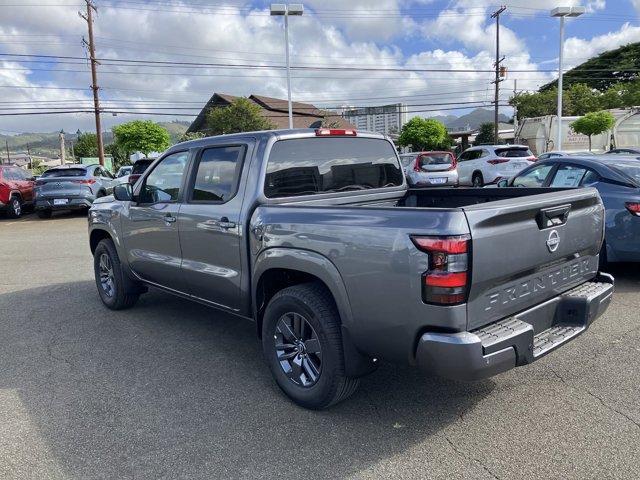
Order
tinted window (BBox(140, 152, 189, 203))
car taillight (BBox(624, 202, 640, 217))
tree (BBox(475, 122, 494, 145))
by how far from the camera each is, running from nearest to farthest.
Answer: tinted window (BBox(140, 152, 189, 203)), car taillight (BBox(624, 202, 640, 217)), tree (BBox(475, 122, 494, 145))

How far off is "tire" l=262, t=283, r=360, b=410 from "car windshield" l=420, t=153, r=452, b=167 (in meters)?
16.0

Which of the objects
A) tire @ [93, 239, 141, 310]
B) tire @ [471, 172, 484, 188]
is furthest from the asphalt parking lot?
tire @ [471, 172, 484, 188]

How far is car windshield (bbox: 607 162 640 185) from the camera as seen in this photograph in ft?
20.4

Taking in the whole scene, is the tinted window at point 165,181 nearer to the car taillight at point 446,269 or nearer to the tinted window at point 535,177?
the car taillight at point 446,269

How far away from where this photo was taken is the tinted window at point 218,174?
13.5 ft

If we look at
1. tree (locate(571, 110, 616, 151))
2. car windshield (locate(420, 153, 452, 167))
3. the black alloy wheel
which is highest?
tree (locate(571, 110, 616, 151))

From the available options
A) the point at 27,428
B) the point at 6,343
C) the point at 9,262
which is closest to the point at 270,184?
the point at 27,428

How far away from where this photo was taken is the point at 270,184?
3.97 meters

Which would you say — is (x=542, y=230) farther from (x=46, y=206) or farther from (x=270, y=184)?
(x=46, y=206)

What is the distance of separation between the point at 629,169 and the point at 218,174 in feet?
16.4

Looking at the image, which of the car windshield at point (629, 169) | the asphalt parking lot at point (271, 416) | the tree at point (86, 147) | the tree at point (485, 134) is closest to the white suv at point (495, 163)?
the car windshield at point (629, 169)

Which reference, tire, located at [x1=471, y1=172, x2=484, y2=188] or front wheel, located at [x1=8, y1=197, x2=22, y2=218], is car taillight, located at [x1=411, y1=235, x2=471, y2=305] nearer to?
front wheel, located at [x1=8, y1=197, x2=22, y2=218]

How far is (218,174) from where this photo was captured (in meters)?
4.30

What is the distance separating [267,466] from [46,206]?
572 inches
